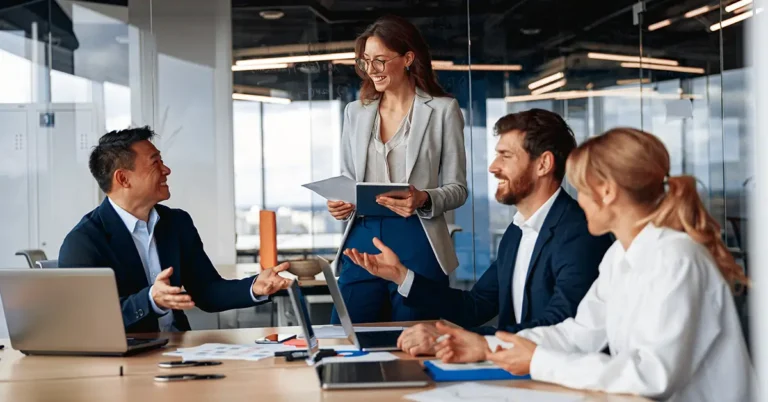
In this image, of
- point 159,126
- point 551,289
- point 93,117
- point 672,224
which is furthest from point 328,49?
point 672,224

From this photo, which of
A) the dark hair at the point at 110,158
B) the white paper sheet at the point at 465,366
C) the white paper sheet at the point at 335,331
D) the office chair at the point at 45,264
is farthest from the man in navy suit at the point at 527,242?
the office chair at the point at 45,264

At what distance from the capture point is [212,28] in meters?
7.01

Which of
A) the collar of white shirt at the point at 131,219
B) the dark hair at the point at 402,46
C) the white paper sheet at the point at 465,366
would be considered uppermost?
the dark hair at the point at 402,46

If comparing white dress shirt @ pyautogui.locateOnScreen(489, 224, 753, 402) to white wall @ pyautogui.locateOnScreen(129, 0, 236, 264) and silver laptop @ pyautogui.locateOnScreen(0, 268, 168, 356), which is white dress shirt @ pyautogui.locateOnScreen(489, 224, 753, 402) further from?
white wall @ pyautogui.locateOnScreen(129, 0, 236, 264)

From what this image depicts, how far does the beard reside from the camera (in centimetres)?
293

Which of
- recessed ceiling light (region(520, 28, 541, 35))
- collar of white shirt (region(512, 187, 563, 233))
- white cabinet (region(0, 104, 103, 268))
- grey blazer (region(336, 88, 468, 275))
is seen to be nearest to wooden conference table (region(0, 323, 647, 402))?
collar of white shirt (region(512, 187, 563, 233))

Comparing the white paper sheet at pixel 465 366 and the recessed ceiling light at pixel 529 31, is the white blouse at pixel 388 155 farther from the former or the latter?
the recessed ceiling light at pixel 529 31

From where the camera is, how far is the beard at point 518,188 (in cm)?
293

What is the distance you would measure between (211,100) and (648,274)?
5.42 m

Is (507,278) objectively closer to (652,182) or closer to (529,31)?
(652,182)

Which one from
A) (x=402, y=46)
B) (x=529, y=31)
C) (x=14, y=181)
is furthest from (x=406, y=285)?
(x=14, y=181)

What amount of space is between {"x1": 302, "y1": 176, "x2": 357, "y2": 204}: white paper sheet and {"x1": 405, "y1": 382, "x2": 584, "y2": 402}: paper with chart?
5.15 ft

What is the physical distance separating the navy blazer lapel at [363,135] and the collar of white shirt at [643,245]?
1.66 metres

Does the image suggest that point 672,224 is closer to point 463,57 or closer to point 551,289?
point 551,289
